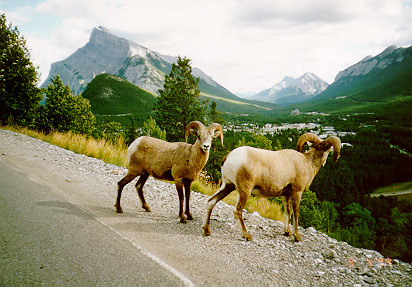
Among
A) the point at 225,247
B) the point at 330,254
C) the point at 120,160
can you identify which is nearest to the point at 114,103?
the point at 120,160

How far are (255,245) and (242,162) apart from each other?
1.87 meters

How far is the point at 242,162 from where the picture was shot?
5543 mm

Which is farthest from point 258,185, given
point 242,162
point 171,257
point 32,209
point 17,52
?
point 17,52

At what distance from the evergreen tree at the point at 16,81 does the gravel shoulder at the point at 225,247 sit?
55.5ft

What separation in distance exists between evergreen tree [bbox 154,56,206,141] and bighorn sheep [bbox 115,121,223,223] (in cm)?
2185

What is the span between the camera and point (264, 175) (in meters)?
5.71

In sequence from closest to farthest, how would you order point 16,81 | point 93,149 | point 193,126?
point 193,126
point 93,149
point 16,81

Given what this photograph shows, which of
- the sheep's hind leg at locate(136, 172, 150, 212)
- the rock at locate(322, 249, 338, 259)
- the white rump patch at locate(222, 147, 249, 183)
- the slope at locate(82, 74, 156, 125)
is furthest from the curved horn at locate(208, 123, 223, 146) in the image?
the slope at locate(82, 74, 156, 125)

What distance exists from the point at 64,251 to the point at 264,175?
4.30m

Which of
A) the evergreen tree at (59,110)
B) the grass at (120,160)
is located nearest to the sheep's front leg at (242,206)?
the grass at (120,160)

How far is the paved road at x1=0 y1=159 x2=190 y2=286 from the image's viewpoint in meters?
3.61

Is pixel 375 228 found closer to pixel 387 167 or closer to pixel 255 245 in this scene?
pixel 387 167

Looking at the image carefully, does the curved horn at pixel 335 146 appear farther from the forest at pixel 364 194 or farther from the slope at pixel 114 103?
the slope at pixel 114 103

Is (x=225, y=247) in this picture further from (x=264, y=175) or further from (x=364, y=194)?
(x=364, y=194)
